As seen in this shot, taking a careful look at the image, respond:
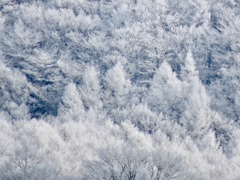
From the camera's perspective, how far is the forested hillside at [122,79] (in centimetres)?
2794

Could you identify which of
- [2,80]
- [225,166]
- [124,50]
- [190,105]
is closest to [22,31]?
[2,80]

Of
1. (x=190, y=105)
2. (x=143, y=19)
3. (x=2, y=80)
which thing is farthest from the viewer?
(x=143, y=19)

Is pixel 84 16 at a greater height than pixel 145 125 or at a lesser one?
greater

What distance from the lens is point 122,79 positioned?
119ft

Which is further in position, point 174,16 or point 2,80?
point 174,16

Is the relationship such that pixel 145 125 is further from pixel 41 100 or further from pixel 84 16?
pixel 84 16

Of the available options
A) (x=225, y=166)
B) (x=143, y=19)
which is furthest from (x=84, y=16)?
(x=225, y=166)

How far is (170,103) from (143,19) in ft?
43.5

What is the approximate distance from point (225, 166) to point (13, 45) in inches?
1012

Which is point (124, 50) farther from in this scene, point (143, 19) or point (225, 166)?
point (225, 166)

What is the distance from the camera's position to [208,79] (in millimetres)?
39750

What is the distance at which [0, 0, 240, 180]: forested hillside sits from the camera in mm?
27938

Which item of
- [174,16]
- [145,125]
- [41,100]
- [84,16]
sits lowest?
[41,100]

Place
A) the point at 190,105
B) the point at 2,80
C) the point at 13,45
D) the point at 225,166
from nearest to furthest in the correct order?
the point at 225,166
the point at 190,105
the point at 2,80
the point at 13,45
